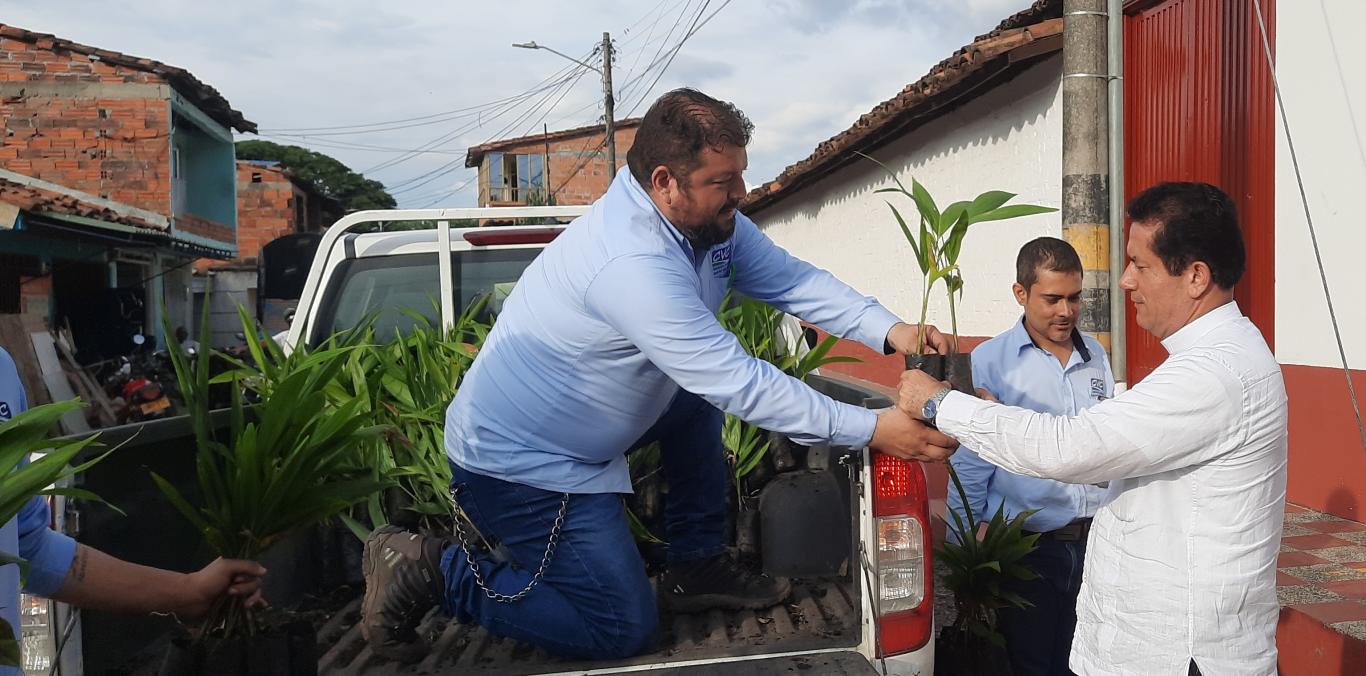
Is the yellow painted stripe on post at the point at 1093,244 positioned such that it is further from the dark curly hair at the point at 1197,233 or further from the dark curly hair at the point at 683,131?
the dark curly hair at the point at 1197,233

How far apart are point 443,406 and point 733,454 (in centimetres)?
97

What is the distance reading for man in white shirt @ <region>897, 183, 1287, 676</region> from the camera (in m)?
2.01

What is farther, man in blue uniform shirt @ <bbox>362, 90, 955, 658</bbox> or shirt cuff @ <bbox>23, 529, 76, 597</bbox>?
man in blue uniform shirt @ <bbox>362, 90, 955, 658</bbox>

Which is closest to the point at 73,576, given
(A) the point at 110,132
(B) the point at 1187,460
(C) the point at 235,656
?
(C) the point at 235,656

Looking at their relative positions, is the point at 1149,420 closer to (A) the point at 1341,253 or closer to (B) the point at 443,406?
(B) the point at 443,406

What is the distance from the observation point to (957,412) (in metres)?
2.27

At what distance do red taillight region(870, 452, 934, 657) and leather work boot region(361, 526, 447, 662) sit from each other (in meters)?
1.20

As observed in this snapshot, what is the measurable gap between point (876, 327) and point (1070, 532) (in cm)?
82

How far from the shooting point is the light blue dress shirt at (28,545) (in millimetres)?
1748

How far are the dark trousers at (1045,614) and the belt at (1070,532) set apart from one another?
0.01m

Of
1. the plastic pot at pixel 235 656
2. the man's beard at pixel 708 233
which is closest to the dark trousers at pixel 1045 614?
the man's beard at pixel 708 233

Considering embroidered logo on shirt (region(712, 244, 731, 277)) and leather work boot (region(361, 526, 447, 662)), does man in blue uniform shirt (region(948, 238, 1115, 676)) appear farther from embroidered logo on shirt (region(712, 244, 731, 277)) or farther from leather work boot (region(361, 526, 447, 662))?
leather work boot (region(361, 526, 447, 662))

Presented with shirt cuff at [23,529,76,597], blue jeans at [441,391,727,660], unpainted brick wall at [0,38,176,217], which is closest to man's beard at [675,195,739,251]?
blue jeans at [441,391,727,660]

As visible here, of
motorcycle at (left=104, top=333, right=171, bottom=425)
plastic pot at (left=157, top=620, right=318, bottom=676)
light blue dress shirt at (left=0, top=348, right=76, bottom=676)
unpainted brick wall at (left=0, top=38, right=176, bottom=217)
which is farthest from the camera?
unpainted brick wall at (left=0, top=38, right=176, bottom=217)
